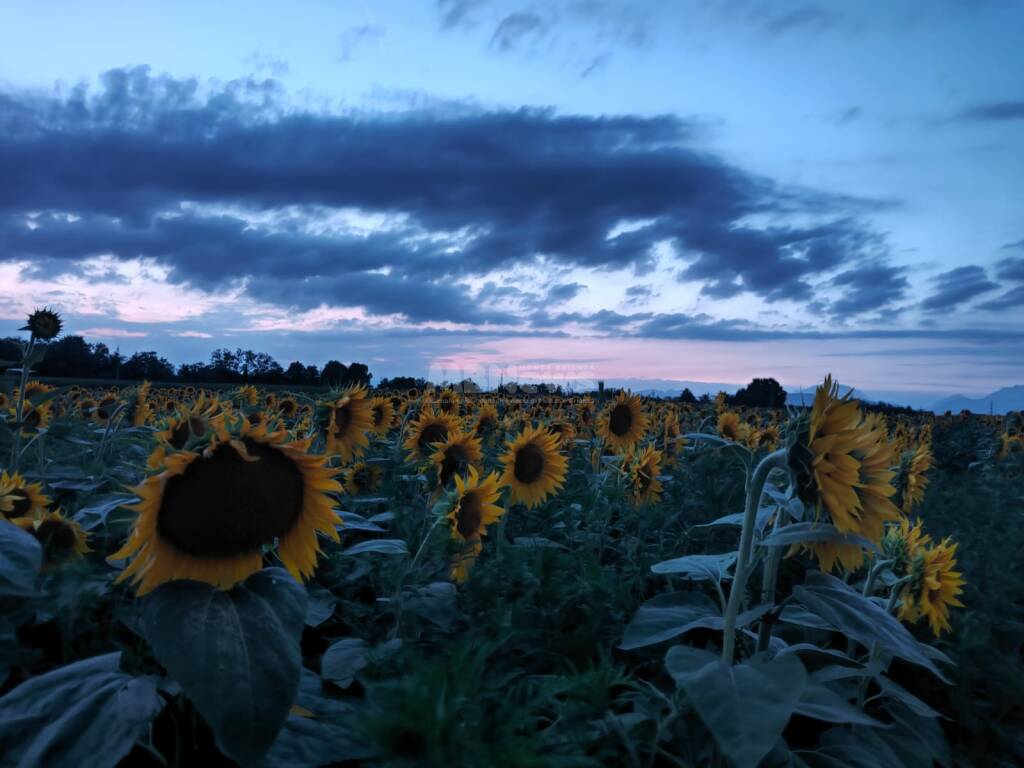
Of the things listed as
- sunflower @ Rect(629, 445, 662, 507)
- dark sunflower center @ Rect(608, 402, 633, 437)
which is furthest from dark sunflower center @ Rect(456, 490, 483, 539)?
dark sunflower center @ Rect(608, 402, 633, 437)

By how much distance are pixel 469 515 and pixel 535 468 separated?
4.57 ft

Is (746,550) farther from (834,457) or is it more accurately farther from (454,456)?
(454,456)

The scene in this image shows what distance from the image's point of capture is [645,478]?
18.5 ft

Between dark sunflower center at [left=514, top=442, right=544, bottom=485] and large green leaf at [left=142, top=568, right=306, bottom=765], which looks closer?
large green leaf at [left=142, top=568, right=306, bottom=765]

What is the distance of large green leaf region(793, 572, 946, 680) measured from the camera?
6.07ft

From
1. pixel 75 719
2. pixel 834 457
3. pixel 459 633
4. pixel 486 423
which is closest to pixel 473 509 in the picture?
pixel 459 633

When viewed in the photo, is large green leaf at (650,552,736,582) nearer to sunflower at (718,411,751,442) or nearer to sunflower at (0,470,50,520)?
sunflower at (0,470,50,520)

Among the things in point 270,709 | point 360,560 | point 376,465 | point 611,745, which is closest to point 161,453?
Answer: point 270,709

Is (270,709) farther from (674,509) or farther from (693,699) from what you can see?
(674,509)

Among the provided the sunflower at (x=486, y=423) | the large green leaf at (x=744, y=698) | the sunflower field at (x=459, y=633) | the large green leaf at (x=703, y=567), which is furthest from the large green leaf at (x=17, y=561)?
the sunflower at (x=486, y=423)

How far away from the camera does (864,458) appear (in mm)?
2160

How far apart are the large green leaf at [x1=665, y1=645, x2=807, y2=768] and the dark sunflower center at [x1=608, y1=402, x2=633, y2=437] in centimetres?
518

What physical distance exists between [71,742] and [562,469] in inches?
142

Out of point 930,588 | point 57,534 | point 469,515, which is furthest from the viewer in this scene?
point 469,515
